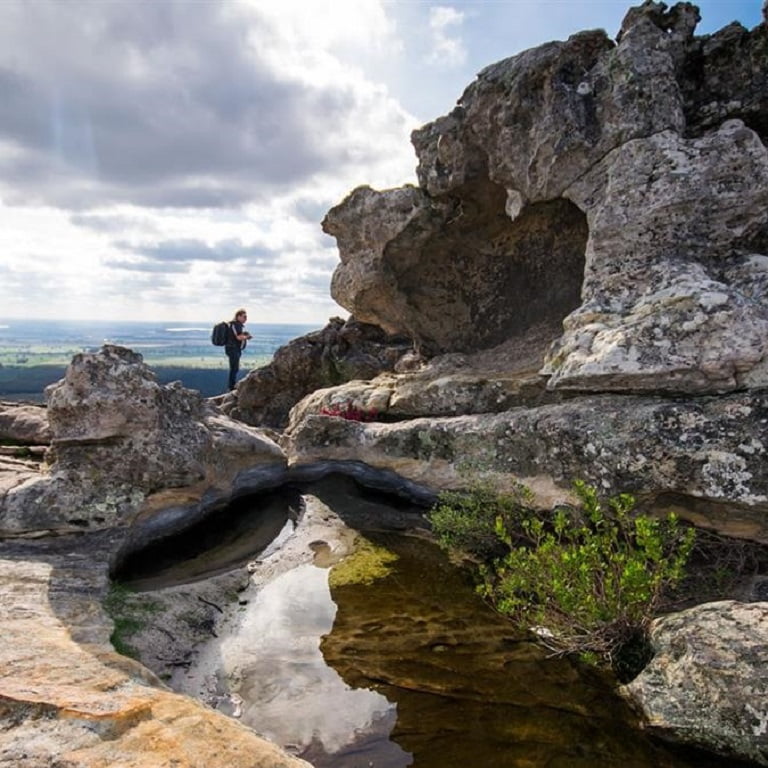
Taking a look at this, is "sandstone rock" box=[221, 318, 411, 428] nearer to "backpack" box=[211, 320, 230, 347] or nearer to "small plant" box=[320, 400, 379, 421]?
"backpack" box=[211, 320, 230, 347]

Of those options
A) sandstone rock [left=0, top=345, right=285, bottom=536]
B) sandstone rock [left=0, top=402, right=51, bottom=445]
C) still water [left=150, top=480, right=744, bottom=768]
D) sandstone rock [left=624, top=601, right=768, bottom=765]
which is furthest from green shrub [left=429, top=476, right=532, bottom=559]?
sandstone rock [left=0, top=402, right=51, bottom=445]

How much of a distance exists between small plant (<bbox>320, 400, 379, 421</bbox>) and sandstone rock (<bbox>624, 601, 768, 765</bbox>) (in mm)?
11127

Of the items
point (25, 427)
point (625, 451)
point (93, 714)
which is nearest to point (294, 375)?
point (25, 427)

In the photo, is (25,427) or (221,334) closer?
(25,427)

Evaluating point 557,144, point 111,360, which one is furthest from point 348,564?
point 557,144

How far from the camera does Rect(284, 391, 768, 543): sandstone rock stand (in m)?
9.37

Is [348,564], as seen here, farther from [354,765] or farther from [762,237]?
[762,237]

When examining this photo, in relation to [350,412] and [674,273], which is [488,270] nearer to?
[350,412]

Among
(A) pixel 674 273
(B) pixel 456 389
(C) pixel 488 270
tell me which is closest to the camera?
(A) pixel 674 273

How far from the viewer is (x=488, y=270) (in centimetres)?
2078

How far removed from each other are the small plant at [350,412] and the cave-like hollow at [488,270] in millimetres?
5334

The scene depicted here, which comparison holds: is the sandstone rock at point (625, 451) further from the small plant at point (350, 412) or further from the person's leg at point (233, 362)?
the person's leg at point (233, 362)

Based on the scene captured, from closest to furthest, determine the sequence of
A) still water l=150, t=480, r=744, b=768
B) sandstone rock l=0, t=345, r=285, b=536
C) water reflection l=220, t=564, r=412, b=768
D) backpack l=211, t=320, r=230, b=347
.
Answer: still water l=150, t=480, r=744, b=768
water reflection l=220, t=564, r=412, b=768
sandstone rock l=0, t=345, r=285, b=536
backpack l=211, t=320, r=230, b=347

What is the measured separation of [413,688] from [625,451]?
19.0 feet
